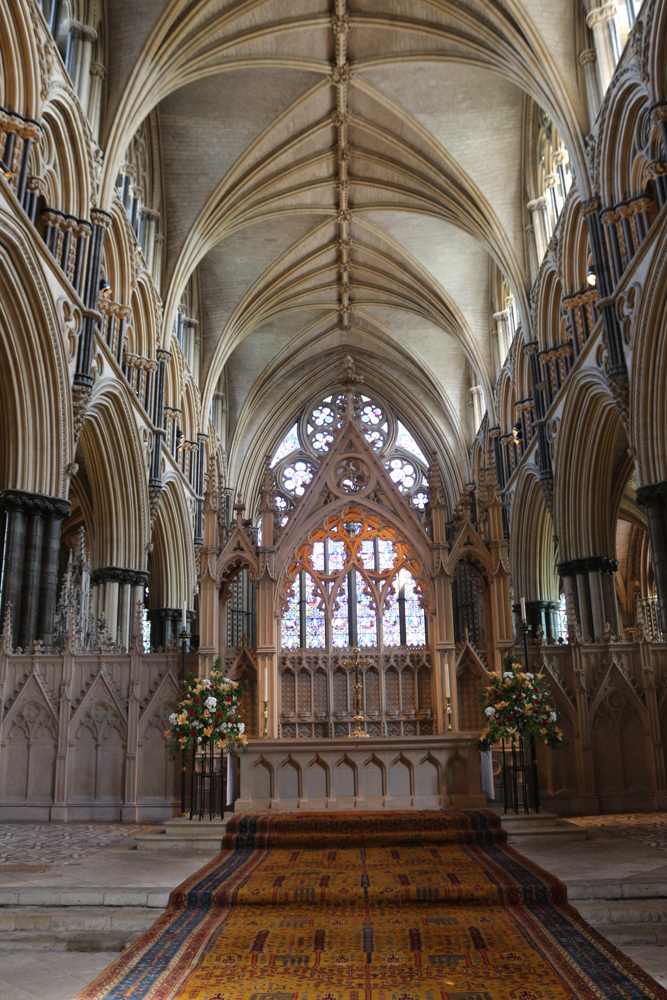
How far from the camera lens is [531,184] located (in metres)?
19.7

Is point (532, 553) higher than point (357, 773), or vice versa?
point (532, 553)

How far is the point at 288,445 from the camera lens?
30141 millimetres

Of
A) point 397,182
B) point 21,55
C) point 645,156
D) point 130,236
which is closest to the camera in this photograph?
point 21,55

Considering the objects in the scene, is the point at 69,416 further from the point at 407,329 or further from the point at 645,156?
the point at 407,329

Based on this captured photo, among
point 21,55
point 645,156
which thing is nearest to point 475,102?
point 645,156

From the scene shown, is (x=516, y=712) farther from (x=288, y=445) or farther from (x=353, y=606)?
(x=288, y=445)

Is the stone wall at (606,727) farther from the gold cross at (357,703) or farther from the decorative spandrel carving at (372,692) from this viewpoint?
the decorative spandrel carving at (372,692)

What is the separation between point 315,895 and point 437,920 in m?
0.93

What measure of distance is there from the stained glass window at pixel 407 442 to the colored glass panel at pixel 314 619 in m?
15.2

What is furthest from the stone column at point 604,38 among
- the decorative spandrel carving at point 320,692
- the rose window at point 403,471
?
the rose window at point 403,471

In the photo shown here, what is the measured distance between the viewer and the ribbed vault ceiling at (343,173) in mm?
15977

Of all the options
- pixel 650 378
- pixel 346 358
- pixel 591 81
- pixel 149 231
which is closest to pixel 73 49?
pixel 149 231

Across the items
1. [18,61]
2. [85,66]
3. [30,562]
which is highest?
[85,66]

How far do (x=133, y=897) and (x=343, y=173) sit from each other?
1953 cm
